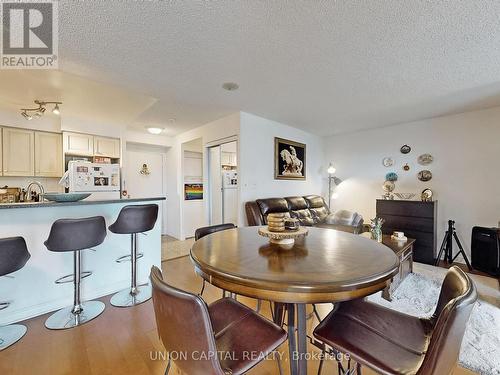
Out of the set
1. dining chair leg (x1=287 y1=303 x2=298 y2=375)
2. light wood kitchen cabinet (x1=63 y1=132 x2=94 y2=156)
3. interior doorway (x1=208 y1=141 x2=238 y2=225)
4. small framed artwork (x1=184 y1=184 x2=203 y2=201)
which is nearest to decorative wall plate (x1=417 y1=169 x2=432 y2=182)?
interior doorway (x1=208 y1=141 x2=238 y2=225)

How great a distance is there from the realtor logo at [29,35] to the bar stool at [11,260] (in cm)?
149

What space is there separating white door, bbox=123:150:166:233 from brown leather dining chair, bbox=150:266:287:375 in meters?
4.45

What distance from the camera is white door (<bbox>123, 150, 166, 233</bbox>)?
475 cm

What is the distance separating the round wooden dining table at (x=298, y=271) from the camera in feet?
2.82

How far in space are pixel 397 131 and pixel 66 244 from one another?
16.9ft

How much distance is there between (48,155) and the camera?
3695 mm

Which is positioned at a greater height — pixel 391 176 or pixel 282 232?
pixel 391 176

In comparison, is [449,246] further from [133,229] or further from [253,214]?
[133,229]

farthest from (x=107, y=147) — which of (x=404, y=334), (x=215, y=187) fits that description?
(x=404, y=334)

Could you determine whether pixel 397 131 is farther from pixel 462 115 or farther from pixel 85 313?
pixel 85 313

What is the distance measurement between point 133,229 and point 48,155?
2859mm

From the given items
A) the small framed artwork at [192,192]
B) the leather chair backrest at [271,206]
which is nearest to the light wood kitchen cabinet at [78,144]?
the small framed artwork at [192,192]

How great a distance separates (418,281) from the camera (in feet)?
8.95

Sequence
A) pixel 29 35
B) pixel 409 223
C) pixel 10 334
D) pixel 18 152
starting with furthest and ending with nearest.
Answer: pixel 409 223, pixel 18 152, pixel 10 334, pixel 29 35
